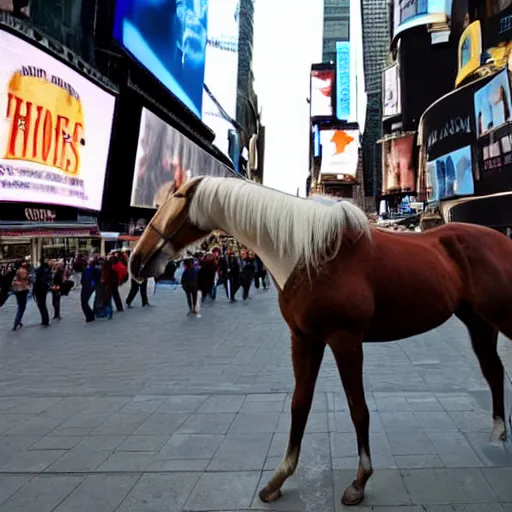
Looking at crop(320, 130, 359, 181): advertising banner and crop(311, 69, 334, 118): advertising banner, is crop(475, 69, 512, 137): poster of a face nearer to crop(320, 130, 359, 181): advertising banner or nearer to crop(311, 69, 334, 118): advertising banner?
crop(320, 130, 359, 181): advertising banner

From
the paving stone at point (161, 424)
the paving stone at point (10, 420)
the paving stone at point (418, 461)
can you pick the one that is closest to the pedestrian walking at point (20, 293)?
the paving stone at point (10, 420)

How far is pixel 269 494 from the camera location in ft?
10.3

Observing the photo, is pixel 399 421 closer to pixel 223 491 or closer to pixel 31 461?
pixel 223 491

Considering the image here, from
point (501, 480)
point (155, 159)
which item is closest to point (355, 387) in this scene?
point (501, 480)

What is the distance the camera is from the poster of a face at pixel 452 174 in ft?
92.0

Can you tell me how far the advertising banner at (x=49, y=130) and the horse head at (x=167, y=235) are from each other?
12.0m

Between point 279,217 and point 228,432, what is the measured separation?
227cm

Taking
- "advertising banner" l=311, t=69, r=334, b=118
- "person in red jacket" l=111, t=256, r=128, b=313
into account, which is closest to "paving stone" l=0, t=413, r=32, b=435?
"person in red jacket" l=111, t=256, r=128, b=313

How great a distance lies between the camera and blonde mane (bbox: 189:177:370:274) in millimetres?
2955

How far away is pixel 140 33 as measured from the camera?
2566 cm

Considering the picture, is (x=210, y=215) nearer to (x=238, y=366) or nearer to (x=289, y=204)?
(x=289, y=204)

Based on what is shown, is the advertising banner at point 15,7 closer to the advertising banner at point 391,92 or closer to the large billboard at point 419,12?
the large billboard at point 419,12

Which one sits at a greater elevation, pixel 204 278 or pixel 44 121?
pixel 44 121

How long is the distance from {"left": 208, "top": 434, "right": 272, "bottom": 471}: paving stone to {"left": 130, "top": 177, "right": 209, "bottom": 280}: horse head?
154 cm
